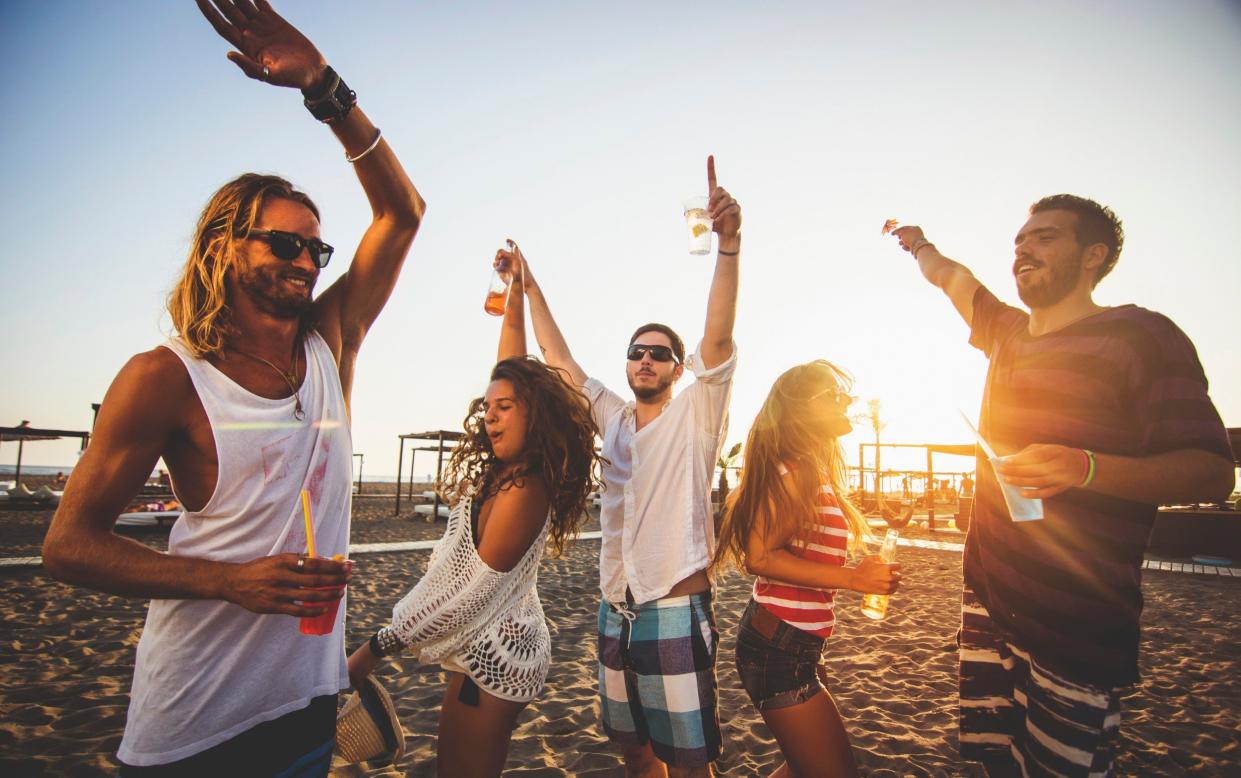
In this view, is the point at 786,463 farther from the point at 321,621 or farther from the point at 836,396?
the point at 321,621

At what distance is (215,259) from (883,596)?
9.72 feet

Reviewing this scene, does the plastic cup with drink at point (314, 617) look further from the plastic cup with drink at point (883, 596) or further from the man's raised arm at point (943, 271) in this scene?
the man's raised arm at point (943, 271)

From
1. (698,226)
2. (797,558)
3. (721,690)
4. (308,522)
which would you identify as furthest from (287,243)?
(721,690)

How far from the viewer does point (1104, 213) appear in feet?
7.22

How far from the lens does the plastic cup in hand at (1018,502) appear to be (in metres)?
1.79

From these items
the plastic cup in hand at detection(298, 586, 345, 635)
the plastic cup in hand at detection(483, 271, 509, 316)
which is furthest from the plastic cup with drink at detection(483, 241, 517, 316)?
the plastic cup in hand at detection(298, 586, 345, 635)

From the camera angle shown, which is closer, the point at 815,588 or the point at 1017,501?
the point at 1017,501

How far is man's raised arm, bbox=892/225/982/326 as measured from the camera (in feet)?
9.11

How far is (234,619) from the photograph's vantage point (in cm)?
147

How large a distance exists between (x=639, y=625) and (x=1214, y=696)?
20.1ft

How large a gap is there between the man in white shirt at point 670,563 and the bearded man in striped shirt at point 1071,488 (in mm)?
1102

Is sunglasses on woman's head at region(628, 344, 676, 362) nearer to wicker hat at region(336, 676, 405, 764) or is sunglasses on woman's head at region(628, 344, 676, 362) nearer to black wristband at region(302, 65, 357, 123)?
black wristband at region(302, 65, 357, 123)

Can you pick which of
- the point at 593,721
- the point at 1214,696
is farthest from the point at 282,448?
the point at 1214,696

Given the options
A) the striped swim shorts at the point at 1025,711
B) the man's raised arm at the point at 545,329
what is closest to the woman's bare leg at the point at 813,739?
the striped swim shorts at the point at 1025,711
